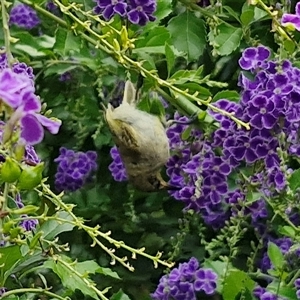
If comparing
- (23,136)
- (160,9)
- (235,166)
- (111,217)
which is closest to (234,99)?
(235,166)

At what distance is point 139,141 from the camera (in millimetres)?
2199

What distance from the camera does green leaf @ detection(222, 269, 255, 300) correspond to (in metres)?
1.82

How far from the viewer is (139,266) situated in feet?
8.23

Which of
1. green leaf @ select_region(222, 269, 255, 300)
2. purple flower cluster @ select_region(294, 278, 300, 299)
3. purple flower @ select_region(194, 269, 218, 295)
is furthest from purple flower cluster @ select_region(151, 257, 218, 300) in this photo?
purple flower cluster @ select_region(294, 278, 300, 299)

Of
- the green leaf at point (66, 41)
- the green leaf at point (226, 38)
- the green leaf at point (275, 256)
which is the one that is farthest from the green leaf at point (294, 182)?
the green leaf at point (66, 41)

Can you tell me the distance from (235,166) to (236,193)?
146mm

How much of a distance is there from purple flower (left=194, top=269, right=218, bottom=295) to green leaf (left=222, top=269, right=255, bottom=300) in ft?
0.34

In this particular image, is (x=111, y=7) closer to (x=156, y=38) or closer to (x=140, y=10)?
(x=140, y=10)

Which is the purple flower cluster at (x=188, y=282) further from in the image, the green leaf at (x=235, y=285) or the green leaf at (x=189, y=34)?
the green leaf at (x=189, y=34)

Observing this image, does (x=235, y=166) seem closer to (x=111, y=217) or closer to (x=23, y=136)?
(x=111, y=217)

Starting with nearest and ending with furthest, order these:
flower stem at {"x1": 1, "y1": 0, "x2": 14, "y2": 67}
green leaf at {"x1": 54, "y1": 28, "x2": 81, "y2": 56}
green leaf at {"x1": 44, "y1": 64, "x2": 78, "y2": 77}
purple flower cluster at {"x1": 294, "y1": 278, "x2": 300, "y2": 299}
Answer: flower stem at {"x1": 1, "y1": 0, "x2": 14, "y2": 67} < purple flower cluster at {"x1": 294, "y1": 278, "x2": 300, "y2": 299} < green leaf at {"x1": 54, "y1": 28, "x2": 81, "y2": 56} < green leaf at {"x1": 44, "y1": 64, "x2": 78, "y2": 77}

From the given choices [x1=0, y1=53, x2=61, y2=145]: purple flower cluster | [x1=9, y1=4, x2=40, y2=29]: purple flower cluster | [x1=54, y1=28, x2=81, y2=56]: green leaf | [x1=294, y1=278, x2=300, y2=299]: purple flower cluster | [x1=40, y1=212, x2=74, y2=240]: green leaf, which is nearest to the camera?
[x1=0, y1=53, x2=61, y2=145]: purple flower cluster

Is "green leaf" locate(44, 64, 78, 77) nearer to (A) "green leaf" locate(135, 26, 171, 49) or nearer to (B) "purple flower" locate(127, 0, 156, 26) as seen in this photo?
(A) "green leaf" locate(135, 26, 171, 49)

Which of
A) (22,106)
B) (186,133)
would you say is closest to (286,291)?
(186,133)
